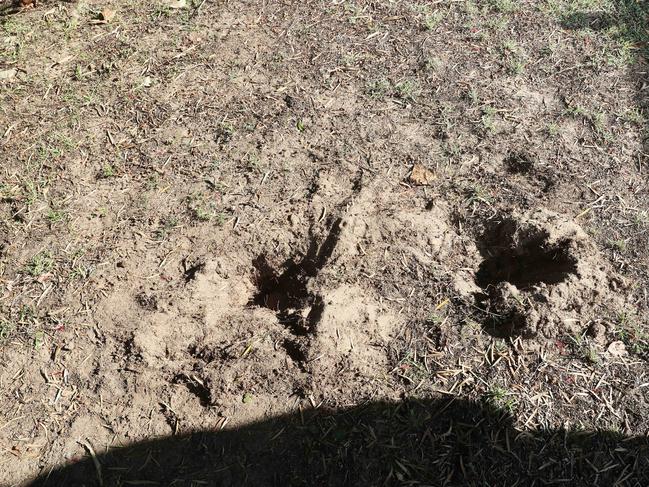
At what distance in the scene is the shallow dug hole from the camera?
2.99m

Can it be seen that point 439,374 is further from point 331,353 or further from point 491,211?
point 491,211

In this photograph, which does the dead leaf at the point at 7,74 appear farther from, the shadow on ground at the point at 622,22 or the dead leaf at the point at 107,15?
the shadow on ground at the point at 622,22

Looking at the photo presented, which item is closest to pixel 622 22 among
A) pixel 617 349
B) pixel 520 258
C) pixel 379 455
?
pixel 520 258

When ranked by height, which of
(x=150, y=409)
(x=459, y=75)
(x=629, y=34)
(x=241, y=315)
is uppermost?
(x=629, y=34)

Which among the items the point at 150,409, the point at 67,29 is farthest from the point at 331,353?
the point at 67,29

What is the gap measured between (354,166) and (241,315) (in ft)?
3.75

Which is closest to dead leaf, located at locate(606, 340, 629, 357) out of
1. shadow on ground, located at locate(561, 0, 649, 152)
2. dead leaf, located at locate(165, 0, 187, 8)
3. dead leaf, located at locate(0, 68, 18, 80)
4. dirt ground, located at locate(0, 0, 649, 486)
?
dirt ground, located at locate(0, 0, 649, 486)

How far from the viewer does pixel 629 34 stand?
4.27 m

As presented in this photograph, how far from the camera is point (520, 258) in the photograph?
3070 millimetres

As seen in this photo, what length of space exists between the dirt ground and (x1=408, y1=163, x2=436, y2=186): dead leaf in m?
0.02

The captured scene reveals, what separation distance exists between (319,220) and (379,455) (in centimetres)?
127

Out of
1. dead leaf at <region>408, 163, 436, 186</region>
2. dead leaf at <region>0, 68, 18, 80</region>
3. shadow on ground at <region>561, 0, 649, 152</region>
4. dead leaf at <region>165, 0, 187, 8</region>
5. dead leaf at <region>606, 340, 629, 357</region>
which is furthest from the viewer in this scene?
dead leaf at <region>165, 0, 187, 8</region>

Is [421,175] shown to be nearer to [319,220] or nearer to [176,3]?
[319,220]

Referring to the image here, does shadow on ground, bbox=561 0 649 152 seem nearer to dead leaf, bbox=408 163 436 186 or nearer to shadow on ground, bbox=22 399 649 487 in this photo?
dead leaf, bbox=408 163 436 186
